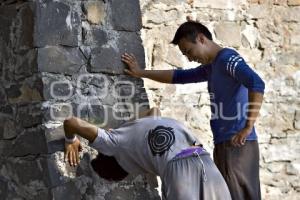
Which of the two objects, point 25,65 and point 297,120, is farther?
point 297,120

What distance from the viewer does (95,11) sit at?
3869 mm

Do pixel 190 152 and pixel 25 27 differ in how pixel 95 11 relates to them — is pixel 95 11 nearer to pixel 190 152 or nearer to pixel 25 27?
pixel 25 27

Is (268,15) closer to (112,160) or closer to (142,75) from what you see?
(142,75)

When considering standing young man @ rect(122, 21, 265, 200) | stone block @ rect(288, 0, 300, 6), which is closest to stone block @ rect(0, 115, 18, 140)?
standing young man @ rect(122, 21, 265, 200)

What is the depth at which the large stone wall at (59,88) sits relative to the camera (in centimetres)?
363

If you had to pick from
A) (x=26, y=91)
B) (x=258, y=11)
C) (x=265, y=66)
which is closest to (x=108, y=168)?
(x=26, y=91)

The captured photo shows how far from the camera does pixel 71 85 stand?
374 cm

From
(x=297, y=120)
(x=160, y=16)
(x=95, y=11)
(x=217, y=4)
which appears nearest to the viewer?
(x=95, y=11)

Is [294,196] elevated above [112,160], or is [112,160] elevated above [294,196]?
[112,160]

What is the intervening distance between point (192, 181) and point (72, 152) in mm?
672

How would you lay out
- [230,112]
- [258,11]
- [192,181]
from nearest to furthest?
[192,181]
[230,112]
[258,11]

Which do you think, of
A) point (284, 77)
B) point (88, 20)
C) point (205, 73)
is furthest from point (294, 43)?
point (88, 20)

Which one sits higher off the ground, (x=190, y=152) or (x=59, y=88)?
(x=59, y=88)

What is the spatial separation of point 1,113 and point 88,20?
2.25ft
